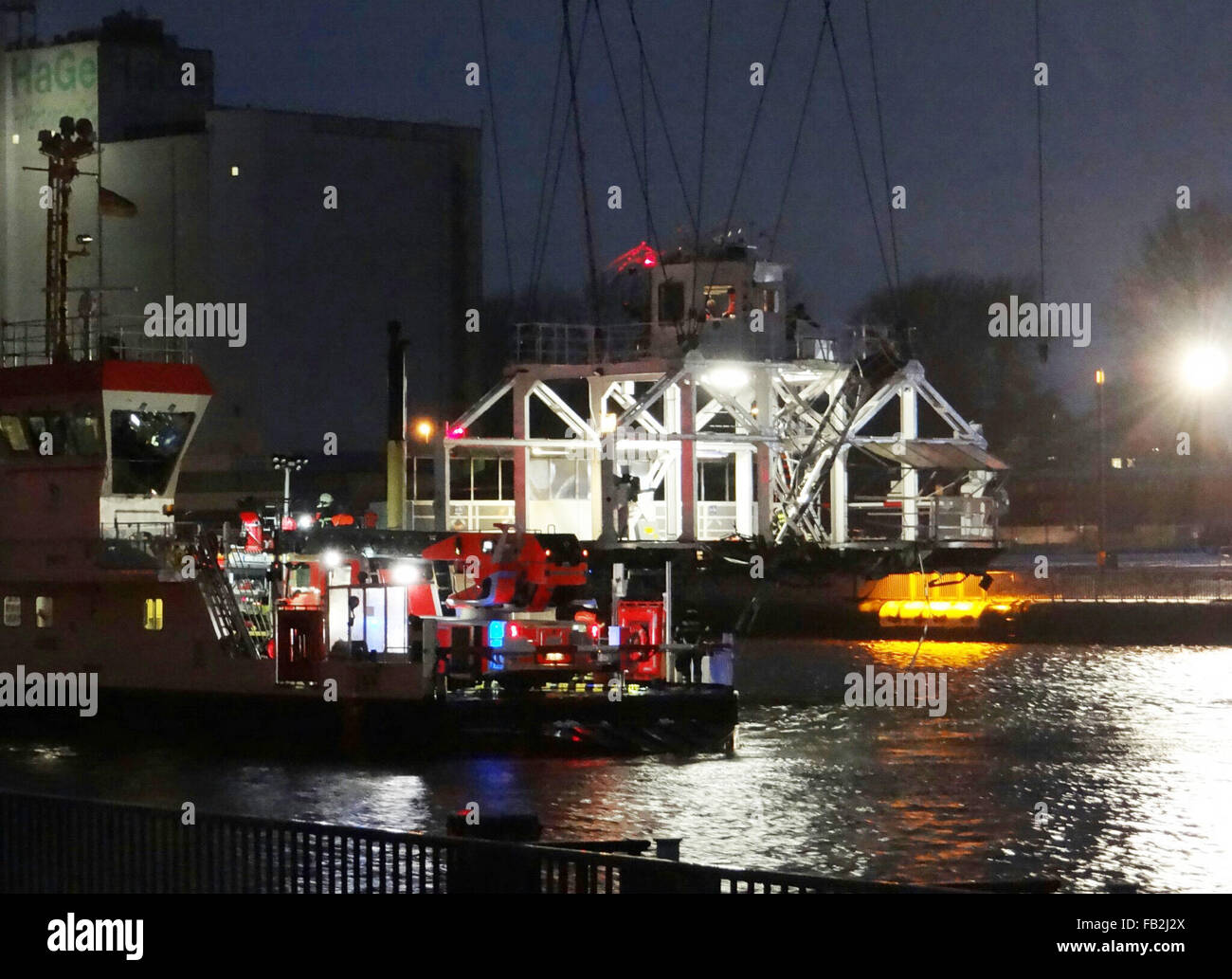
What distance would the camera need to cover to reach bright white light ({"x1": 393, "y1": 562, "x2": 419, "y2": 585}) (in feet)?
105

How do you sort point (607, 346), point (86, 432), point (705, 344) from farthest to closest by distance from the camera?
point (607, 346), point (705, 344), point (86, 432)

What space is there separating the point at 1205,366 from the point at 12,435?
45694 mm

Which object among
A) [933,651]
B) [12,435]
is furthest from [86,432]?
[933,651]

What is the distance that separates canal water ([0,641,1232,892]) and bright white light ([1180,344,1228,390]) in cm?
2761

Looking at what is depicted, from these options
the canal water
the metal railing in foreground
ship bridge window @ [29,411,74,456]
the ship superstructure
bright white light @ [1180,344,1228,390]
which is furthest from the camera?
bright white light @ [1180,344,1228,390]

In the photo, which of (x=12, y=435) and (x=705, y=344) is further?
(x=705, y=344)

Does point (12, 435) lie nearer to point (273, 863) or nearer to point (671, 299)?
point (273, 863)

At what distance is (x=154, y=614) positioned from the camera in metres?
31.7

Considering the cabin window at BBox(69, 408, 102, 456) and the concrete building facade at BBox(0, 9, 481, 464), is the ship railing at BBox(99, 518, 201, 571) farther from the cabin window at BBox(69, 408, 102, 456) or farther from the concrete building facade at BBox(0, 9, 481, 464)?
the concrete building facade at BBox(0, 9, 481, 464)

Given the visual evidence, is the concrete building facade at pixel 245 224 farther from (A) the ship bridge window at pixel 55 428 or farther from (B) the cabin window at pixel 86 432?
(B) the cabin window at pixel 86 432

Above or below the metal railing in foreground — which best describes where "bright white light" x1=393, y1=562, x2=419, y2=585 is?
above

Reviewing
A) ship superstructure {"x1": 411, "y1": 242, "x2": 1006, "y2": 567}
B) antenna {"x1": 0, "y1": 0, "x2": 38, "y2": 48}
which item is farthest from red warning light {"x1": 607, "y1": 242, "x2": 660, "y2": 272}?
antenna {"x1": 0, "y1": 0, "x2": 38, "y2": 48}

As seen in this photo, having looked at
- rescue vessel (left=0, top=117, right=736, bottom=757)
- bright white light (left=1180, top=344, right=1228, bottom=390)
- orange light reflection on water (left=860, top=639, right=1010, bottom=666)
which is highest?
bright white light (left=1180, top=344, right=1228, bottom=390)

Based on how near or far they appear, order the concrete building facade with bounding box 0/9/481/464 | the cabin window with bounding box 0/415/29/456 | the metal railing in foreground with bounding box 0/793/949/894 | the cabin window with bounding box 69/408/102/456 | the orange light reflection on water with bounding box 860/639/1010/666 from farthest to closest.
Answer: the concrete building facade with bounding box 0/9/481/464 → the orange light reflection on water with bounding box 860/639/1010/666 → the cabin window with bounding box 0/415/29/456 → the cabin window with bounding box 69/408/102/456 → the metal railing in foreground with bounding box 0/793/949/894
